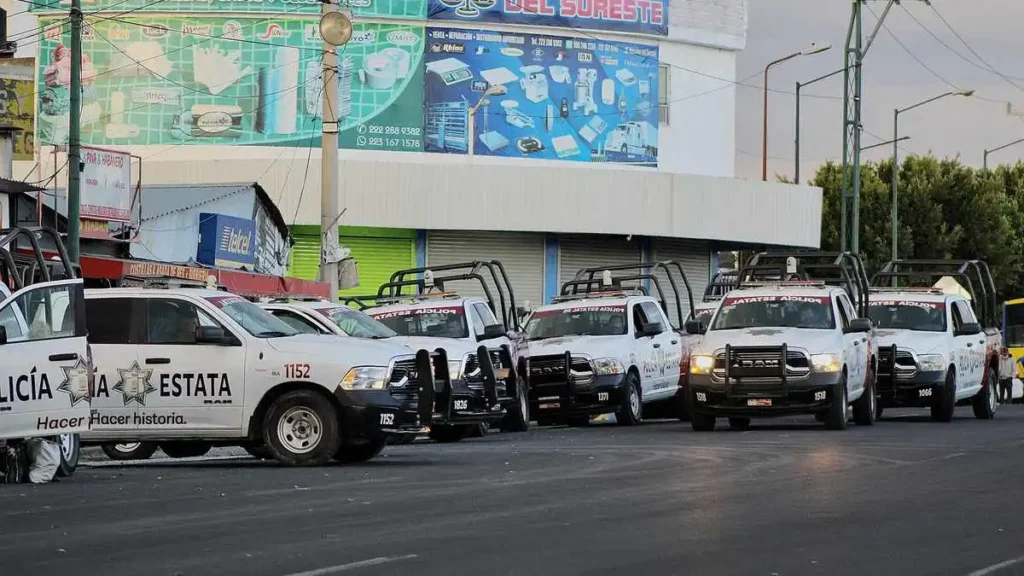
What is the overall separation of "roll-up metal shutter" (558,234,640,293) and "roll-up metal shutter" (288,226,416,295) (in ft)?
16.7

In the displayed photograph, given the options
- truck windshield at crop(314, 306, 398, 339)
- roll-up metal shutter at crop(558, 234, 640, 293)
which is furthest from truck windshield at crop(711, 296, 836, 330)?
roll-up metal shutter at crop(558, 234, 640, 293)

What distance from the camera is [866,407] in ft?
89.0

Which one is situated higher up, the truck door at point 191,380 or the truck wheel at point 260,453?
the truck door at point 191,380

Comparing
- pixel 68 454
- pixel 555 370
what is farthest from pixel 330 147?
pixel 68 454

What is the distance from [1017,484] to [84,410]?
789 cm

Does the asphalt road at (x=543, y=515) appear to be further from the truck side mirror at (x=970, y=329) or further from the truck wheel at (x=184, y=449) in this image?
the truck side mirror at (x=970, y=329)

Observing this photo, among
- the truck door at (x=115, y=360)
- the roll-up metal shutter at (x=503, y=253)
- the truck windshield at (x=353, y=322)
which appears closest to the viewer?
the truck door at (x=115, y=360)

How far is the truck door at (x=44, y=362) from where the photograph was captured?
1616cm

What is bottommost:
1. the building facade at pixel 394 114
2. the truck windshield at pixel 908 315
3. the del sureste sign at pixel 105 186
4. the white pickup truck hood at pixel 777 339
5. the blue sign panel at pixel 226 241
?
the white pickup truck hood at pixel 777 339

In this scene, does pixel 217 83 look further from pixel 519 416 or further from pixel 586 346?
pixel 519 416

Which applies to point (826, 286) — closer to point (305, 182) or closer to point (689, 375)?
point (689, 375)

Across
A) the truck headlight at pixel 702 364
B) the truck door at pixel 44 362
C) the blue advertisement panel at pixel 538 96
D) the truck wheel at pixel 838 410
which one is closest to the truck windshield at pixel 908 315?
the truck wheel at pixel 838 410

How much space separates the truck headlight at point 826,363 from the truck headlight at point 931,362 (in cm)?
445

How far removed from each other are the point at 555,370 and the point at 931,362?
18.8ft
